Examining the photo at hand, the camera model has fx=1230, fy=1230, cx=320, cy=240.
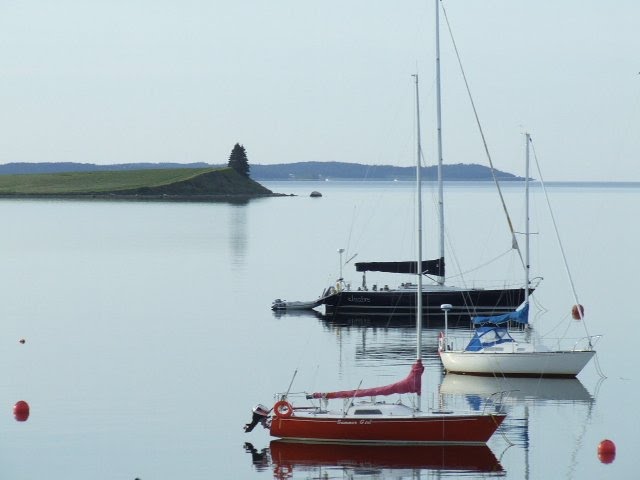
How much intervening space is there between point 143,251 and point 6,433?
3095 inches

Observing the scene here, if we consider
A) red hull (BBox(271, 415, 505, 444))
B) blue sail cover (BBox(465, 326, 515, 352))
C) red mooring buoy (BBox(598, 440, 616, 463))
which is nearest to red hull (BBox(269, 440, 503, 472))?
red hull (BBox(271, 415, 505, 444))

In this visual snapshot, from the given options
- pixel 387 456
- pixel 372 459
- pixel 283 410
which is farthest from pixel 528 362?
pixel 283 410

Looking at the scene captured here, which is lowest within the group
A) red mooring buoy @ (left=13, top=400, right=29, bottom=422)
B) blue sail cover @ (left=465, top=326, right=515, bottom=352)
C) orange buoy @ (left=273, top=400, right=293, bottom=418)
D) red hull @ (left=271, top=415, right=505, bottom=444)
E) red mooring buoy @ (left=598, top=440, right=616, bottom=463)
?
red mooring buoy @ (left=598, top=440, right=616, bottom=463)

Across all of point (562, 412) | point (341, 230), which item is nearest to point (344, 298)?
point (562, 412)

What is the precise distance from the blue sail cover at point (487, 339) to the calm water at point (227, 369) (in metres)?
1.55

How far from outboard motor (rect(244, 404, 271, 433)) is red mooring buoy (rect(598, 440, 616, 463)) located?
11.2 metres

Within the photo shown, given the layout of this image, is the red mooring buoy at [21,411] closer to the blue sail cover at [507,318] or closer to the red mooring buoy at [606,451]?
the red mooring buoy at [606,451]

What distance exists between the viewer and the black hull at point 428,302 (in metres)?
69.8

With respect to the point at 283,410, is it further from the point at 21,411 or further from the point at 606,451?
the point at 21,411

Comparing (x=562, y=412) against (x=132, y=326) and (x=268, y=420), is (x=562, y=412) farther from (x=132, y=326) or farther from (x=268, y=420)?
(x=132, y=326)

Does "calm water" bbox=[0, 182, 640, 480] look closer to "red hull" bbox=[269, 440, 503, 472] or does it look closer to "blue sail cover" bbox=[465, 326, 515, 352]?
"red hull" bbox=[269, 440, 503, 472]

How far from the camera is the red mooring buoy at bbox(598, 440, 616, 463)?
1599 inches

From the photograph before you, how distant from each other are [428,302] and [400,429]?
100ft

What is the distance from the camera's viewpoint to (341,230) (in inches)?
6619
